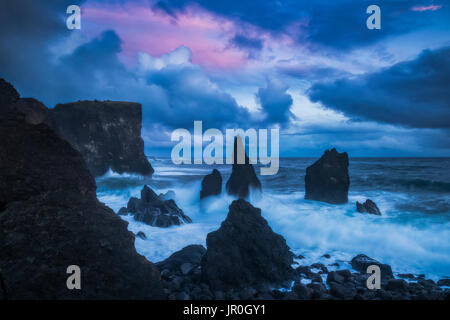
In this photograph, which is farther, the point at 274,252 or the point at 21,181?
the point at 274,252

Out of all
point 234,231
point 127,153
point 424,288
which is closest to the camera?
point 424,288

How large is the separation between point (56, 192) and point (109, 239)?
1.27m

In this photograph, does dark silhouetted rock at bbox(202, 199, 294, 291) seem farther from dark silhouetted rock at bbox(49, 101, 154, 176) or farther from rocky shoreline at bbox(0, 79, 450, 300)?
dark silhouetted rock at bbox(49, 101, 154, 176)

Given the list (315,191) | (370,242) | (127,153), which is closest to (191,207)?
(315,191)

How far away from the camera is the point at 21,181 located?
3861mm

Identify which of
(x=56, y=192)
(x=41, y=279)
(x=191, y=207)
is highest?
(x=56, y=192)

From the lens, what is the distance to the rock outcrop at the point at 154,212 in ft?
43.7

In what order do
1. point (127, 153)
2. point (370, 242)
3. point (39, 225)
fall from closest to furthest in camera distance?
point (39, 225) → point (370, 242) → point (127, 153)

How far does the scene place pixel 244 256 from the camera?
6.42m

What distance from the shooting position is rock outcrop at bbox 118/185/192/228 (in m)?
13.3

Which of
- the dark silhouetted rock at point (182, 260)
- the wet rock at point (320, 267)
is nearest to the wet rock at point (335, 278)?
the wet rock at point (320, 267)

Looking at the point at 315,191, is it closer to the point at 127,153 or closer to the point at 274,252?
the point at 274,252

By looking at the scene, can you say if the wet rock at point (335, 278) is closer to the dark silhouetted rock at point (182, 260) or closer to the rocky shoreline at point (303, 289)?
the rocky shoreline at point (303, 289)

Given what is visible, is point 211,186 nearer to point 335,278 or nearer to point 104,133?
point 335,278
